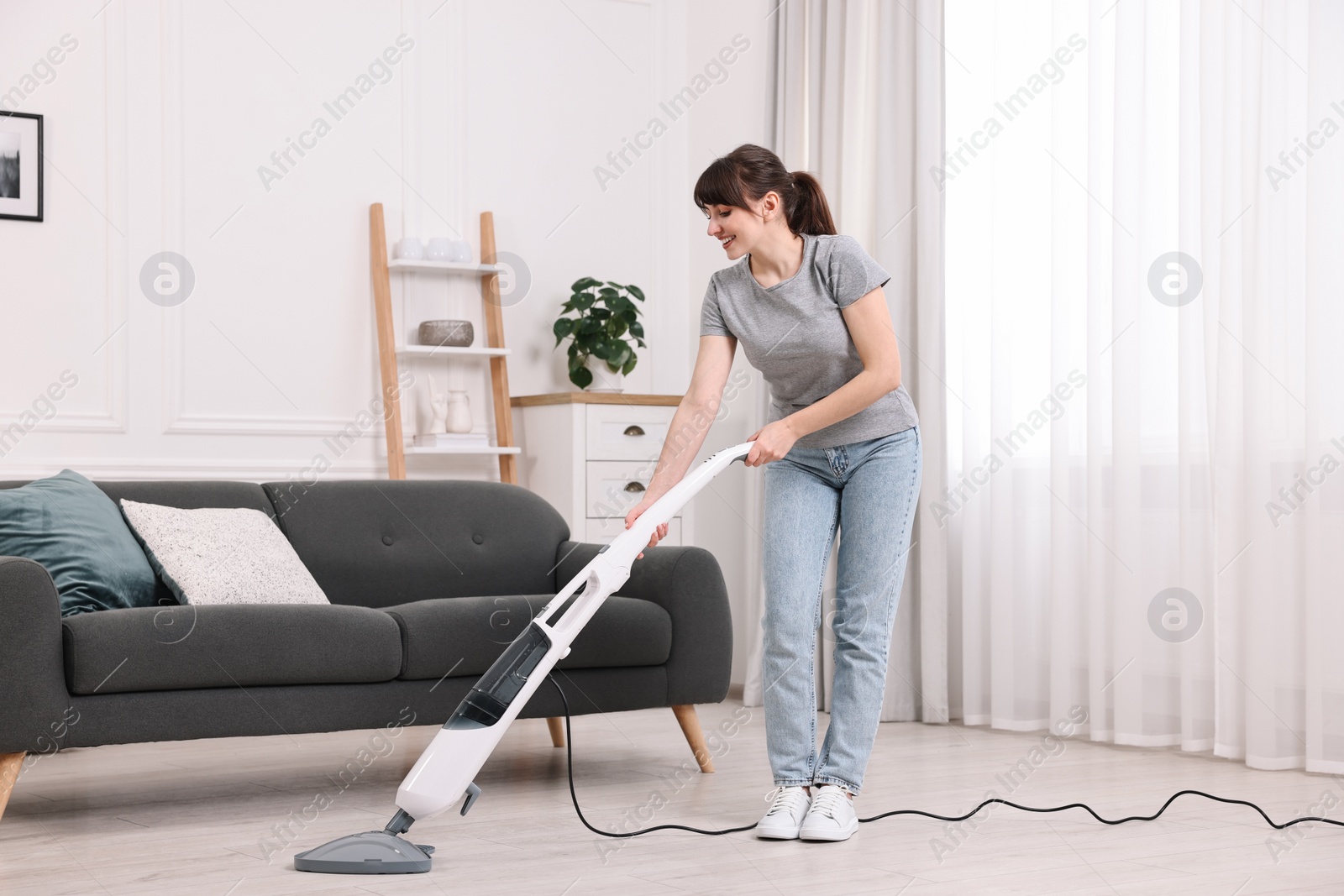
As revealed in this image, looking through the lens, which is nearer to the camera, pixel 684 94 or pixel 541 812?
pixel 541 812

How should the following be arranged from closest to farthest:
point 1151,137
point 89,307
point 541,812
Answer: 1. point 541,812
2. point 1151,137
3. point 89,307

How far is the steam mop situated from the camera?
200 cm

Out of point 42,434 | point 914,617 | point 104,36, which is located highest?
point 104,36

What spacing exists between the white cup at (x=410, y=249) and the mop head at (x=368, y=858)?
263 centimetres

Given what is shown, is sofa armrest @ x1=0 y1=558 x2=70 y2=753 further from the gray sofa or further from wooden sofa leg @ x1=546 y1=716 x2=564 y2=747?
wooden sofa leg @ x1=546 y1=716 x2=564 y2=747

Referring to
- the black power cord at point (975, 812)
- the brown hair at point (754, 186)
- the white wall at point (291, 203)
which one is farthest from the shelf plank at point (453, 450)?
the brown hair at point (754, 186)

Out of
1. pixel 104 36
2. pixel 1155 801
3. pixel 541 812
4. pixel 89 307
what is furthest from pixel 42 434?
pixel 1155 801

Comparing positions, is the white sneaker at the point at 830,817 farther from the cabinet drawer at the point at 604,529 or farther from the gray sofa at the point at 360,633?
the cabinet drawer at the point at 604,529

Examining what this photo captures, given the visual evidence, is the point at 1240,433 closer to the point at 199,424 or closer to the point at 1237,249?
the point at 1237,249

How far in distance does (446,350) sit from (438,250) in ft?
1.09

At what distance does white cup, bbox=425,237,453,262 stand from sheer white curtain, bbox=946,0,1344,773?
5.40 ft

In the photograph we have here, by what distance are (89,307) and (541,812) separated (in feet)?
7.69

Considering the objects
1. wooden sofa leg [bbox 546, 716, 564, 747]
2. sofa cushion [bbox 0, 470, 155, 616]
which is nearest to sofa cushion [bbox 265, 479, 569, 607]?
wooden sofa leg [bbox 546, 716, 564, 747]

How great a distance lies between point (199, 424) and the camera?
4.10m
